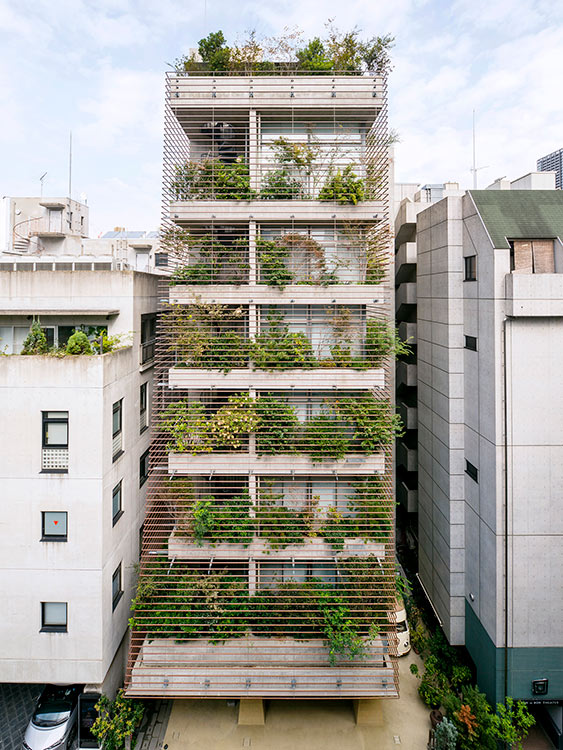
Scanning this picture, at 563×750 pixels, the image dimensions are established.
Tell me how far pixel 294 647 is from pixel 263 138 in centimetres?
1575

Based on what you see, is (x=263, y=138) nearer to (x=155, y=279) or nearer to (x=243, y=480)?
(x=155, y=279)

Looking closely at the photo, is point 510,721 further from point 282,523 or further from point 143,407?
point 143,407

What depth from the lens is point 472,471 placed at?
46.5 ft

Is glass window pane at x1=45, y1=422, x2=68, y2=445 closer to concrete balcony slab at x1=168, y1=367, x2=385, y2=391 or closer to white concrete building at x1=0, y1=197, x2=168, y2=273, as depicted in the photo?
concrete balcony slab at x1=168, y1=367, x2=385, y2=391

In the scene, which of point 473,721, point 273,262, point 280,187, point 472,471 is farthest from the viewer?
point 472,471

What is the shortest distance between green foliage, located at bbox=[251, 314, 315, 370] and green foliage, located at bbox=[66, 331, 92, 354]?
4.86 metres

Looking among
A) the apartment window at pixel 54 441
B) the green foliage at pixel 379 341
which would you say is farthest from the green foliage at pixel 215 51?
the apartment window at pixel 54 441

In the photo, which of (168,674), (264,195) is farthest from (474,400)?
(168,674)

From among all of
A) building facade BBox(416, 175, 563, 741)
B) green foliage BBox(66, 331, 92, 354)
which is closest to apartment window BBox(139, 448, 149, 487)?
green foliage BBox(66, 331, 92, 354)

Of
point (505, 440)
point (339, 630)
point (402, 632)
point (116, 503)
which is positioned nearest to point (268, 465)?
point (339, 630)

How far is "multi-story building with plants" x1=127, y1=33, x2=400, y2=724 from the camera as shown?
13000mm

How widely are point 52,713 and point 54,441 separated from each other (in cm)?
770

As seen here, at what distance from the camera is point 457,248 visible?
14.7 m

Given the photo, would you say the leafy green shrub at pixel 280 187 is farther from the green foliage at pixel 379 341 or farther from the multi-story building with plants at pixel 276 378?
the green foliage at pixel 379 341
